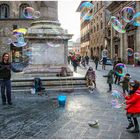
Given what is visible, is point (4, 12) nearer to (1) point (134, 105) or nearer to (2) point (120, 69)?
(2) point (120, 69)

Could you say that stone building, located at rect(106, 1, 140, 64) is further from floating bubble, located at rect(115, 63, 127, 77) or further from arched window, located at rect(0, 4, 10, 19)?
floating bubble, located at rect(115, 63, 127, 77)

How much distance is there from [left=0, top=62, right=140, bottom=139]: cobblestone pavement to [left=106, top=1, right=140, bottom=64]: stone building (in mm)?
25224

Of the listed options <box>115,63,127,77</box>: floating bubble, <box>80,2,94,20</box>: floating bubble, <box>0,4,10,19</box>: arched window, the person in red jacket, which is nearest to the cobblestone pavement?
the person in red jacket

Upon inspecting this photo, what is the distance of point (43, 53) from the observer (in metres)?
11.3

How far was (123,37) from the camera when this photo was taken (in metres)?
37.2

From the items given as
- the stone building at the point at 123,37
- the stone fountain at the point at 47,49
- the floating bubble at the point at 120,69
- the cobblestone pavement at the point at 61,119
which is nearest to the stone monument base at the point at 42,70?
the stone fountain at the point at 47,49

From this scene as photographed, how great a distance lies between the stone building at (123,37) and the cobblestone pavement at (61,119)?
993 inches

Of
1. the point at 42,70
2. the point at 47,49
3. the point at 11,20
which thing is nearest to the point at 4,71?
the point at 42,70

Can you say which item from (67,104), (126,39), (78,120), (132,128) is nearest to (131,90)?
(132,128)

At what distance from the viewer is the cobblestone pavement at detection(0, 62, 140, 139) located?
5023 millimetres

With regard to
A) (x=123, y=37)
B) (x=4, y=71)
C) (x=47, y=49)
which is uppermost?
(x=123, y=37)

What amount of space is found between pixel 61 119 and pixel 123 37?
106 feet

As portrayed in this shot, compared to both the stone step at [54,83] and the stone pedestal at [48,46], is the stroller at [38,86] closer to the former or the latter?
the stone step at [54,83]

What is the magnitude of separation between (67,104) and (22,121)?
2.23 m
